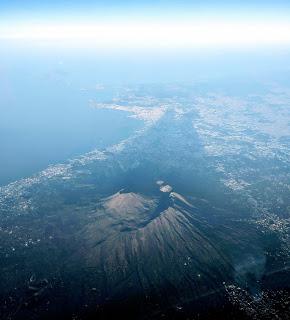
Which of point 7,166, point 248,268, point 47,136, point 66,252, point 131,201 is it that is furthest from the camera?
point 47,136

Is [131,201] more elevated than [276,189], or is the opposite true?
[131,201]

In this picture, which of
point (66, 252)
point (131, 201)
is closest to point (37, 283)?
point (66, 252)

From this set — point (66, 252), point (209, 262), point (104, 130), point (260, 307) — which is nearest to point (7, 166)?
point (104, 130)

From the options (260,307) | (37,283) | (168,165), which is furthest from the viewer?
(168,165)

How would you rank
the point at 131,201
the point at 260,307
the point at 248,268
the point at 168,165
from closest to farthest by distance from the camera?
the point at 260,307, the point at 248,268, the point at 131,201, the point at 168,165

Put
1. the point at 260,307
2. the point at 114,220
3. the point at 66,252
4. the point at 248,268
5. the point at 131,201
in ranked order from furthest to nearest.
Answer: the point at 131,201 < the point at 114,220 < the point at 66,252 < the point at 248,268 < the point at 260,307

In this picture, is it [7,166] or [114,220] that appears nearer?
[114,220]

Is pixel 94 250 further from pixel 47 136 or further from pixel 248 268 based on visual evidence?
pixel 47 136

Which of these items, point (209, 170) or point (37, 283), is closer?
point (37, 283)

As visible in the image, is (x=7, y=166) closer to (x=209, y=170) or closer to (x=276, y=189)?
(x=209, y=170)
